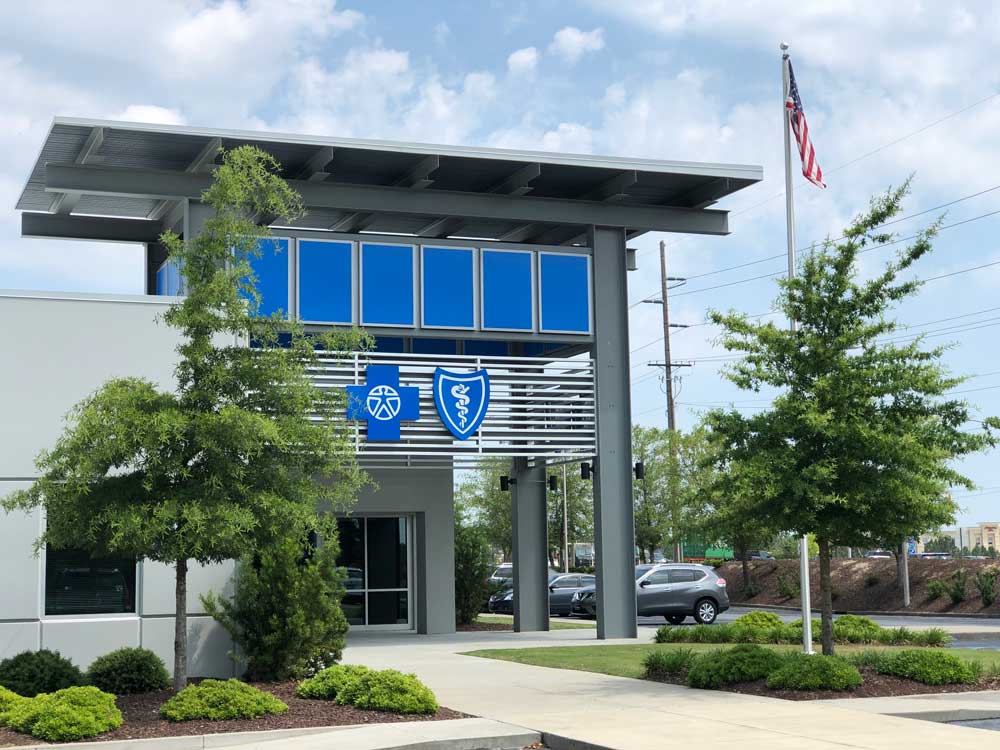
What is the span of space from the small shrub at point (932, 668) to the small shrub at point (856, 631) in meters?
8.08

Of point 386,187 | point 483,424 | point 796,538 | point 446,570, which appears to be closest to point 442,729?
point 796,538

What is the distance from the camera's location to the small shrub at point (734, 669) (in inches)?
651

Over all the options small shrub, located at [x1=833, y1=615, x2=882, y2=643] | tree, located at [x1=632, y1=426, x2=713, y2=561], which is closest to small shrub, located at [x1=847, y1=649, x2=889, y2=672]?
small shrub, located at [x1=833, y1=615, x2=882, y2=643]

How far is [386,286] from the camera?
2600cm

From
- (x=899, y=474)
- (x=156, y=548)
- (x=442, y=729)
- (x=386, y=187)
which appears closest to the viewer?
(x=442, y=729)

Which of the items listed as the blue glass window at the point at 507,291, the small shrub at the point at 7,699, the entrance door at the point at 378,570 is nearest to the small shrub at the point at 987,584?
the entrance door at the point at 378,570

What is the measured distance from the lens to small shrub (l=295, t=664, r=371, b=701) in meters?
15.6

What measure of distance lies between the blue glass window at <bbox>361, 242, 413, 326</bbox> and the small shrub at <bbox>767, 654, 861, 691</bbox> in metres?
12.4

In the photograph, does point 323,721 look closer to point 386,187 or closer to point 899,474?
point 899,474

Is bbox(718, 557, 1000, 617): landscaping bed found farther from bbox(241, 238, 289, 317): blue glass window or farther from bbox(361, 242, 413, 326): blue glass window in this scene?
bbox(241, 238, 289, 317): blue glass window

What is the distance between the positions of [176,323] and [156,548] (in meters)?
2.68

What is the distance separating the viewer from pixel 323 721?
14.1 meters

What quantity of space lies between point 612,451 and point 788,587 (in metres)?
25.5

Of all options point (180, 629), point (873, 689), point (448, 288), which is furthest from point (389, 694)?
point (448, 288)
